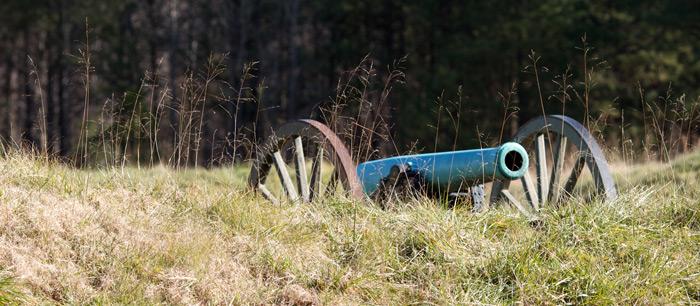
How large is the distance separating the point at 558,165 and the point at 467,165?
665 mm

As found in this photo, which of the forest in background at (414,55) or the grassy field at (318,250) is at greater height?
the grassy field at (318,250)

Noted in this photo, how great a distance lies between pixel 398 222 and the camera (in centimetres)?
542

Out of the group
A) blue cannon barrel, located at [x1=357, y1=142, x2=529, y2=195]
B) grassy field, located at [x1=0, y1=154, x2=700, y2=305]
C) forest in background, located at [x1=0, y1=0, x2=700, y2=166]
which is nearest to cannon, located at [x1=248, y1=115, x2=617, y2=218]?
blue cannon barrel, located at [x1=357, y1=142, x2=529, y2=195]

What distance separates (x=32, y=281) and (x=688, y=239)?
3.56 meters

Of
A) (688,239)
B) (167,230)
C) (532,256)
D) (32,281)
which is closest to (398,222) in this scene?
(532,256)

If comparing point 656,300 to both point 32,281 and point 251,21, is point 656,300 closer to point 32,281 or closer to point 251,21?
point 32,281

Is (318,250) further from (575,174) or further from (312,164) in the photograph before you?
(575,174)

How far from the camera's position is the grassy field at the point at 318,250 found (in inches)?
185

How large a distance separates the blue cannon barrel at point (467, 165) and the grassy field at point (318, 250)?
19.2 inches

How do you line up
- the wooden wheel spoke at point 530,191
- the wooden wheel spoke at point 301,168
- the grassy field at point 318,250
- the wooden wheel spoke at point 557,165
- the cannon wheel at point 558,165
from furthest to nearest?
the wooden wheel spoke at point 301,168 < the wooden wheel spoke at point 530,191 < the wooden wheel spoke at point 557,165 < the cannon wheel at point 558,165 < the grassy field at point 318,250

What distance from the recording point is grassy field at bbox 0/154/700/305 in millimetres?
4688

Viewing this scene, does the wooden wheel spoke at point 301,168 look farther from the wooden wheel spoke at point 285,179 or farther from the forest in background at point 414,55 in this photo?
the forest in background at point 414,55

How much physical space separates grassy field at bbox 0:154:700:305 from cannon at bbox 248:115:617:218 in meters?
0.38

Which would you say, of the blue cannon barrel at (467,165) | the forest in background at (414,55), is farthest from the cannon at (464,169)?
the forest in background at (414,55)
